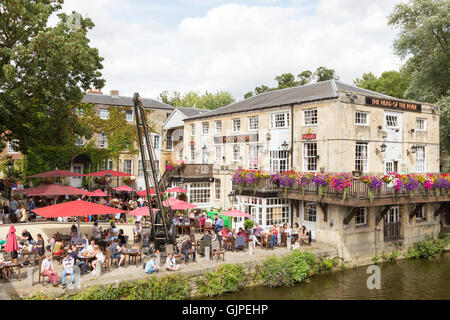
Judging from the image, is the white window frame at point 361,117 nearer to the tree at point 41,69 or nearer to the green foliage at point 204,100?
the tree at point 41,69

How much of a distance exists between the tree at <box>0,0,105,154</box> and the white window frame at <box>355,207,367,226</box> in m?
17.5

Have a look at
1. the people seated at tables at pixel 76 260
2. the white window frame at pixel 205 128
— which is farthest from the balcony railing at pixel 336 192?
the people seated at tables at pixel 76 260

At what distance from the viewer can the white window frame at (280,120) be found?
24.0 meters

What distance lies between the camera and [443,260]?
70.3ft

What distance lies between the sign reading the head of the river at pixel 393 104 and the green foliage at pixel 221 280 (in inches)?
511

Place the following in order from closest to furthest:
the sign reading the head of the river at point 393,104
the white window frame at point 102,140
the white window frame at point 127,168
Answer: the sign reading the head of the river at point 393,104 < the white window frame at point 102,140 < the white window frame at point 127,168

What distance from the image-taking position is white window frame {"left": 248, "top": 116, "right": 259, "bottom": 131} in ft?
86.3

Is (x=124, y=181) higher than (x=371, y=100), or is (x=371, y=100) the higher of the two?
(x=371, y=100)

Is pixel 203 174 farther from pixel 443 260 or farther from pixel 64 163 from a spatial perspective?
pixel 443 260

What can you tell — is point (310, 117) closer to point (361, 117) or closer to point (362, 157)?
point (361, 117)

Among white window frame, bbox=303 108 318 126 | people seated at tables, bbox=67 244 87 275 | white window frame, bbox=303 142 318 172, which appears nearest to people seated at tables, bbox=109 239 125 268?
people seated at tables, bbox=67 244 87 275

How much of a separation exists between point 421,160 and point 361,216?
7350 mm
